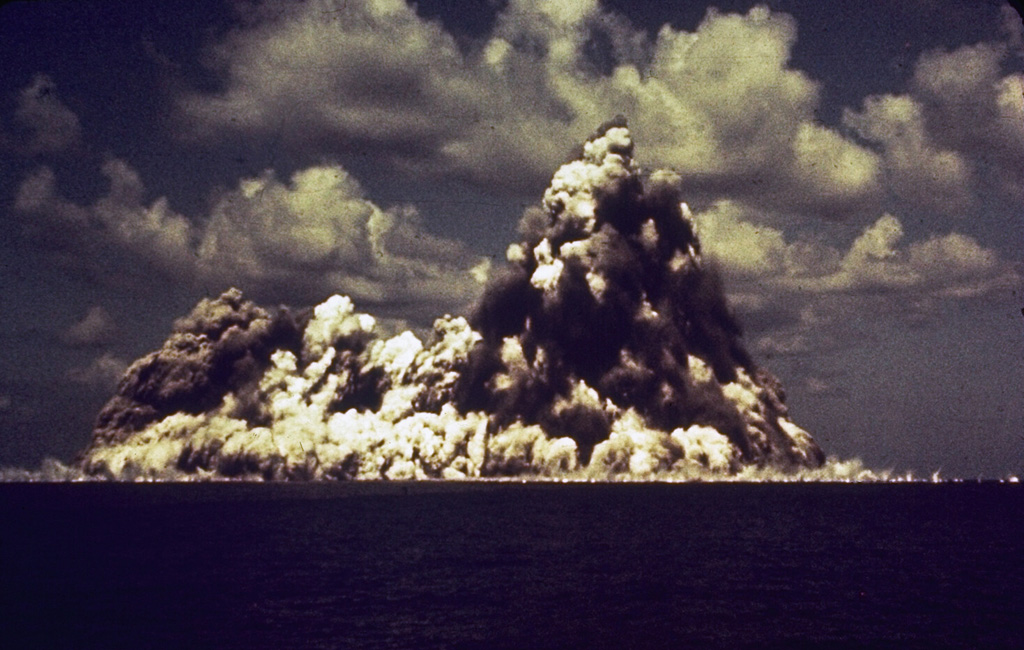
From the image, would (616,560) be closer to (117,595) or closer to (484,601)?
(484,601)

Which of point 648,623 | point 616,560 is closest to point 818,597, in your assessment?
point 648,623

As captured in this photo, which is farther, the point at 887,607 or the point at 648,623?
the point at 887,607

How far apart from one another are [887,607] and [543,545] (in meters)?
45.3

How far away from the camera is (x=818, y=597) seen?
216 feet

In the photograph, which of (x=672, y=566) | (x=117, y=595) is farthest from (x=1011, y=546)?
(x=117, y=595)

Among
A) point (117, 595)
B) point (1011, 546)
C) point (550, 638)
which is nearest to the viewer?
point (550, 638)

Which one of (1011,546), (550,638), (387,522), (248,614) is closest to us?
(550,638)

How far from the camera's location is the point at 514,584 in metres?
71.5

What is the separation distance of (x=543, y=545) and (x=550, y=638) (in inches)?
1964

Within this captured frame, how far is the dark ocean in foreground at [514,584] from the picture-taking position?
53.5 m

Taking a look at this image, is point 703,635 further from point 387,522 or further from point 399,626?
point 387,522

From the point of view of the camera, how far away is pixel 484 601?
209 feet

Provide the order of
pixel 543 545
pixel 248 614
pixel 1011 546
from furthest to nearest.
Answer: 1. pixel 1011 546
2. pixel 543 545
3. pixel 248 614

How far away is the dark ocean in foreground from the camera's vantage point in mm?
53531
